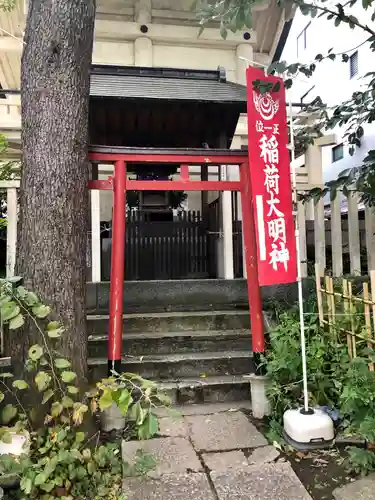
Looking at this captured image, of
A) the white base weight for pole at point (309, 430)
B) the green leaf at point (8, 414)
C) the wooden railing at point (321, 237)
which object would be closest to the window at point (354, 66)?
the wooden railing at point (321, 237)

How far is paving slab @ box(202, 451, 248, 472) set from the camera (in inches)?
120

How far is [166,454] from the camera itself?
3.26m

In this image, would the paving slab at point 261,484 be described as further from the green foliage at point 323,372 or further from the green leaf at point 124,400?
the green leaf at point 124,400

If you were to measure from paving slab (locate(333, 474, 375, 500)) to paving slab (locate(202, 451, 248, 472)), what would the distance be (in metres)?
0.71

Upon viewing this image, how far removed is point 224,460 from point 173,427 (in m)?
0.75

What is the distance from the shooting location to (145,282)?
5801mm

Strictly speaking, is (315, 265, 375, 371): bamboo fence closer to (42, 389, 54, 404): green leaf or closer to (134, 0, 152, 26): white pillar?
(42, 389, 54, 404): green leaf

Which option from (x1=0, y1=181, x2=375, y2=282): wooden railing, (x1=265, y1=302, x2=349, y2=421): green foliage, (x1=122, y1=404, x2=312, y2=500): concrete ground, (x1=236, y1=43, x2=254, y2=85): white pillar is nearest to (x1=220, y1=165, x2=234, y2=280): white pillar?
(x1=0, y1=181, x2=375, y2=282): wooden railing

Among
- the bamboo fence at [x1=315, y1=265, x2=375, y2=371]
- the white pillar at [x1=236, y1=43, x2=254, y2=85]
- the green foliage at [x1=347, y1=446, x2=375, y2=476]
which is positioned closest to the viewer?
the green foliage at [x1=347, y1=446, x2=375, y2=476]

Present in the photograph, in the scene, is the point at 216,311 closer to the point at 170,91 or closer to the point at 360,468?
the point at 360,468

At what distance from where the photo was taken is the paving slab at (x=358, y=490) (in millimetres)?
2633

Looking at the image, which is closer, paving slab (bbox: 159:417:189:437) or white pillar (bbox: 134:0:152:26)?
paving slab (bbox: 159:417:189:437)

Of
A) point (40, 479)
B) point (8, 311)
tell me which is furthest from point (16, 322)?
point (40, 479)

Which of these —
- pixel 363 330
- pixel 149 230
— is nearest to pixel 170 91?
pixel 149 230
